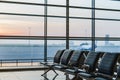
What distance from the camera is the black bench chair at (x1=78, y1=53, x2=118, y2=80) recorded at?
173 inches

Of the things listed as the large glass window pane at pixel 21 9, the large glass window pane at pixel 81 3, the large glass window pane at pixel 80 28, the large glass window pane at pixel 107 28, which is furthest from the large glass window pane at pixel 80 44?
the large glass window pane at pixel 21 9

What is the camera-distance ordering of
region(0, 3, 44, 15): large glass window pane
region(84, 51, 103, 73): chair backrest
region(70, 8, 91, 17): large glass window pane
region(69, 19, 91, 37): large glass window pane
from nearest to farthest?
region(84, 51, 103, 73): chair backrest
region(0, 3, 44, 15): large glass window pane
region(70, 8, 91, 17): large glass window pane
region(69, 19, 91, 37): large glass window pane

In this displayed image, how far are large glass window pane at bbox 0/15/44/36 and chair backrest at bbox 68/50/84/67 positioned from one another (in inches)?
125

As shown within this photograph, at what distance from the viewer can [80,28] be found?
32.1 feet

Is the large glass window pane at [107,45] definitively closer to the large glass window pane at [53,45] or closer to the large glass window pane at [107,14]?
the large glass window pane at [107,14]

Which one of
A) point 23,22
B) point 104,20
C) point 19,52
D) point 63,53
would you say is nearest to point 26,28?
point 23,22

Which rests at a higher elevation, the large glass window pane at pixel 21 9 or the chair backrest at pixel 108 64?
the large glass window pane at pixel 21 9

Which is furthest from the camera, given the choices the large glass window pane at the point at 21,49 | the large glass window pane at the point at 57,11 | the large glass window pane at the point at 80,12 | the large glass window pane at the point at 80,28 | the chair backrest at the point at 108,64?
the large glass window pane at the point at 80,28

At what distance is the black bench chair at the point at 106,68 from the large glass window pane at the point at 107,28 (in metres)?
5.19

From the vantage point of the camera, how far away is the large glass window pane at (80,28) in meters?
9.57

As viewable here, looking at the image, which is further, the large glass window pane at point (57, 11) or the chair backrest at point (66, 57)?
the large glass window pane at point (57, 11)

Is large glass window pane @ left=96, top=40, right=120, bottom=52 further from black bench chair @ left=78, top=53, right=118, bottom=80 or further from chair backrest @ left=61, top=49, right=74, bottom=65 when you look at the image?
black bench chair @ left=78, top=53, right=118, bottom=80

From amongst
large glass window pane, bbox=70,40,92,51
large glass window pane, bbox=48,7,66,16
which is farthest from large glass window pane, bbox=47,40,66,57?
large glass window pane, bbox=48,7,66,16

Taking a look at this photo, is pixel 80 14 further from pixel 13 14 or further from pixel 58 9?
pixel 13 14
